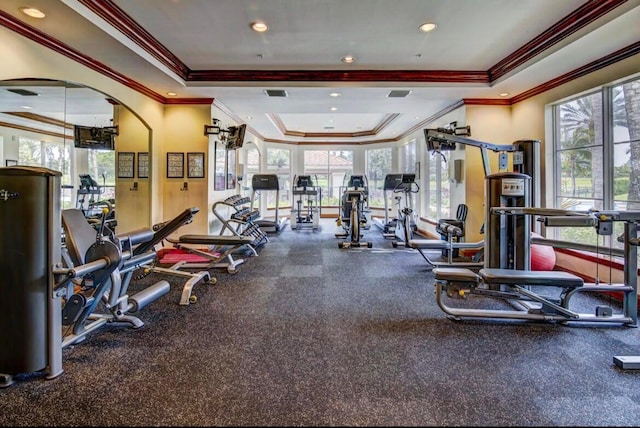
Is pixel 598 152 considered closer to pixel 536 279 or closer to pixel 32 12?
pixel 536 279

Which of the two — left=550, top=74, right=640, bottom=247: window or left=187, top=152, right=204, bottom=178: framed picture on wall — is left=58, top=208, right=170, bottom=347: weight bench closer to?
left=187, top=152, right=204, bottom=178: framed picture on wall

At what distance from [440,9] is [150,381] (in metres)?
3.95

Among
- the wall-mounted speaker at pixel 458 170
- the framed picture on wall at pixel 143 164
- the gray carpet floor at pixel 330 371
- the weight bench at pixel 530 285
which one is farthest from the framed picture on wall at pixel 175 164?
the wall-mounted speaker at pixel 458 170

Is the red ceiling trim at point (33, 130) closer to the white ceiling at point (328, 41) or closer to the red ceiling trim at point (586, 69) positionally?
the white ceiling at point (328, 41)

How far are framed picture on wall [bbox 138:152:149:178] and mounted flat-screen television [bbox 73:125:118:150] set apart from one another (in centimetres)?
41

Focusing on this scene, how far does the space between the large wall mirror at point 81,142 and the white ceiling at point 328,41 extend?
18 cm

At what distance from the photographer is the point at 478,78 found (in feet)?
16.4

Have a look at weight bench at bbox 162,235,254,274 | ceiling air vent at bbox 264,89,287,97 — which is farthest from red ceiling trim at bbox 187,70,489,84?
weight bench at bbox 162,235,254,274

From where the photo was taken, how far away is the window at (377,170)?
1111 centimetres

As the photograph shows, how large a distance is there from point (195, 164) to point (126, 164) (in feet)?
3.45

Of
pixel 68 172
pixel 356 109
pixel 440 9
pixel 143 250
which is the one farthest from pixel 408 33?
pixel 68 172

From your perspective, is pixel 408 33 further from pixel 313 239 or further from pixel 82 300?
pixel 313 239

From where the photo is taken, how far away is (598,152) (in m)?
4.11

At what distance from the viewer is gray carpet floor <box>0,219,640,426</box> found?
5.79ft
